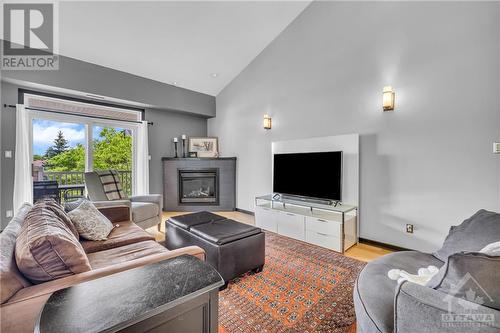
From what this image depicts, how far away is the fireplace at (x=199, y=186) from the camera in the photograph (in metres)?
5.12

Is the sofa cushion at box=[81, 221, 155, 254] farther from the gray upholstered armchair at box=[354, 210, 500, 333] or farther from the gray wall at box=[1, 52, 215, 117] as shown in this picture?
the gray wall at box=[1, 52, 215, 117]

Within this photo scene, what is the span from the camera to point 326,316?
1675 mm

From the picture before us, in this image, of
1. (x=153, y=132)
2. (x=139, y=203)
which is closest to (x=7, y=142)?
(x=139, y=203)

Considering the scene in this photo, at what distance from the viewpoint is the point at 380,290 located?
1.27m

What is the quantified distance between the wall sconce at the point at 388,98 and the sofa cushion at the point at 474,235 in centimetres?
156

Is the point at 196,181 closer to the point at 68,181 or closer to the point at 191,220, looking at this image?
the point at 68,181

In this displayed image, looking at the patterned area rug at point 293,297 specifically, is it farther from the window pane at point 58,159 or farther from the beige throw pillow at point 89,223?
the window pane at point 58,159

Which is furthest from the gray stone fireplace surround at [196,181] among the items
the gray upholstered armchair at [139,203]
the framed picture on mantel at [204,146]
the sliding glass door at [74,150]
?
the gray upholstered armchair at [139,203]

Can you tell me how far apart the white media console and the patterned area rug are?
27 cm

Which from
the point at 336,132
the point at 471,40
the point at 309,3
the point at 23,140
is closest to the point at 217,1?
the point at 309,3

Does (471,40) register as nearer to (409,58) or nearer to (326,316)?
(409,58)

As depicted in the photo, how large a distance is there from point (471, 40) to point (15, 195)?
19.9 ft

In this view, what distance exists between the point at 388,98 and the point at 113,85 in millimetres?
4304

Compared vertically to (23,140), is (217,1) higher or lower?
higher
